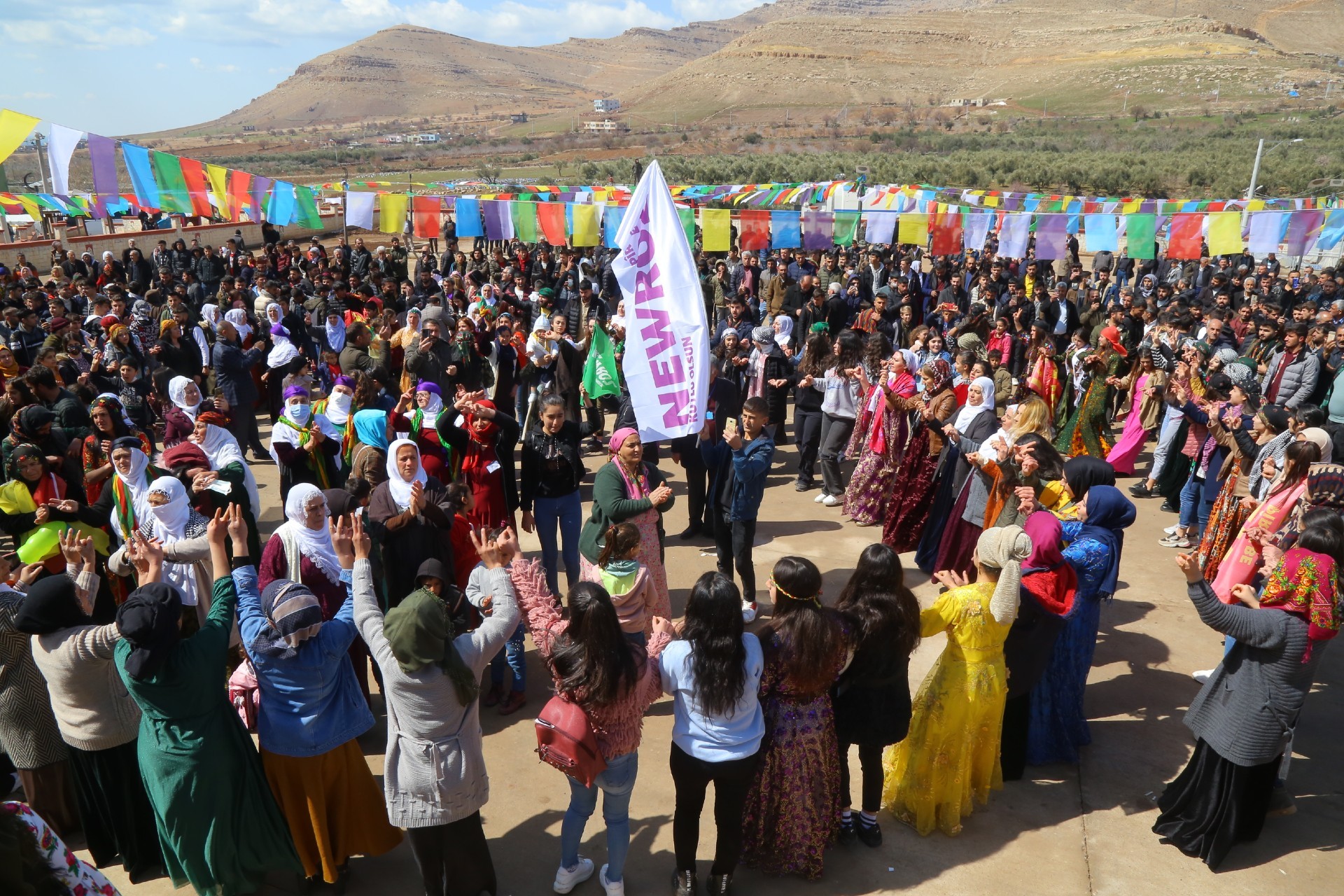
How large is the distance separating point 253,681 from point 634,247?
334cm

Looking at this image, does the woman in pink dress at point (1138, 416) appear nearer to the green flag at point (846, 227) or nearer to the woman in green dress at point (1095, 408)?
the woman in green dress at point (1095, 408)

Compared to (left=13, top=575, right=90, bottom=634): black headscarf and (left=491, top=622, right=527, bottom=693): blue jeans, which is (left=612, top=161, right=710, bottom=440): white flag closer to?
(left=491, top=622, right=527, bottom=693): blue jeans

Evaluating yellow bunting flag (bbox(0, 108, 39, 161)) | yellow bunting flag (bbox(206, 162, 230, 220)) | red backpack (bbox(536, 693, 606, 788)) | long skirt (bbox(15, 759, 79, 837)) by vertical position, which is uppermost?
yellow bunting flag (bbox(0, 108, 39, 161))

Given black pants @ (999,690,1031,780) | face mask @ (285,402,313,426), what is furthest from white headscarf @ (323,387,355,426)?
black pants @ (999,690,1031,780)

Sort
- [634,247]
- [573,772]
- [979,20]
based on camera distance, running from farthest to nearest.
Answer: [979,20]
[634,247]
[573,772]

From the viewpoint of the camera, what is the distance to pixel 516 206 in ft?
54.9

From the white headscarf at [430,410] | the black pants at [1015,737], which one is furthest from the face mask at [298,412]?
the black pants at [1015,737]

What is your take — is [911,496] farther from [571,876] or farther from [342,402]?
[342,402]

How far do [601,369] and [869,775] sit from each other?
5.65m

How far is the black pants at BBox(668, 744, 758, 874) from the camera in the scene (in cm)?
344

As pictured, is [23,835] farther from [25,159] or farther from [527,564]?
[25,159]

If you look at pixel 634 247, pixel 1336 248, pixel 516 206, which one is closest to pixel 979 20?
pixel 1336 248

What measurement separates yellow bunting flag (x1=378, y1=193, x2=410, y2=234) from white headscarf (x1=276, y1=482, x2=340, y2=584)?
14.0 meters

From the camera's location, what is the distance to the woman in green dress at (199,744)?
10.4 ft
